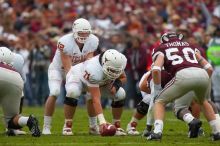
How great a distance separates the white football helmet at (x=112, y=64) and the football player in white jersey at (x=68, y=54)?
43.9 inches

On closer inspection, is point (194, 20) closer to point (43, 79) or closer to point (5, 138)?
point (43, 79)

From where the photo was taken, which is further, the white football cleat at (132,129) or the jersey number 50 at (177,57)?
the white football cleat at (132,129)

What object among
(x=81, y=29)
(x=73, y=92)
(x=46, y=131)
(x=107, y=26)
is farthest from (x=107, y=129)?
(x=107, y=26)

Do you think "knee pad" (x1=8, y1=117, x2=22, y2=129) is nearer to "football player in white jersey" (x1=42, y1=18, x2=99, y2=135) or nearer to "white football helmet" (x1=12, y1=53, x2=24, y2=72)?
"football player in white jersey" (x1=42, y1=18, x2=99, y2=135)

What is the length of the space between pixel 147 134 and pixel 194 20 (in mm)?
10831

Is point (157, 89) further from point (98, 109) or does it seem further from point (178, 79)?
point (98, 109)

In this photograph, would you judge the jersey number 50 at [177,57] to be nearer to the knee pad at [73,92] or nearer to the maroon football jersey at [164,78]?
the maroon football jersey at [164,78]

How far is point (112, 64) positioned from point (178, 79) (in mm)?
1109

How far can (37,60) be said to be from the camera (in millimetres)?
20516

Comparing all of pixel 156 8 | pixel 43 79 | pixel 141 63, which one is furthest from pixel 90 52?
pixel 156 8

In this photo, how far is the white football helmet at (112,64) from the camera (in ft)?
35.4

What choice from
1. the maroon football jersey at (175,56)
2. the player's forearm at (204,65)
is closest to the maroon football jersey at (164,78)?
the maroon football jersey at (175,56)

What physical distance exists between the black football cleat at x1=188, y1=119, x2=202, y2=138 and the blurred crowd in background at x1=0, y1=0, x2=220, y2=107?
7.88 meters

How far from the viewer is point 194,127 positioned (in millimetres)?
10375
